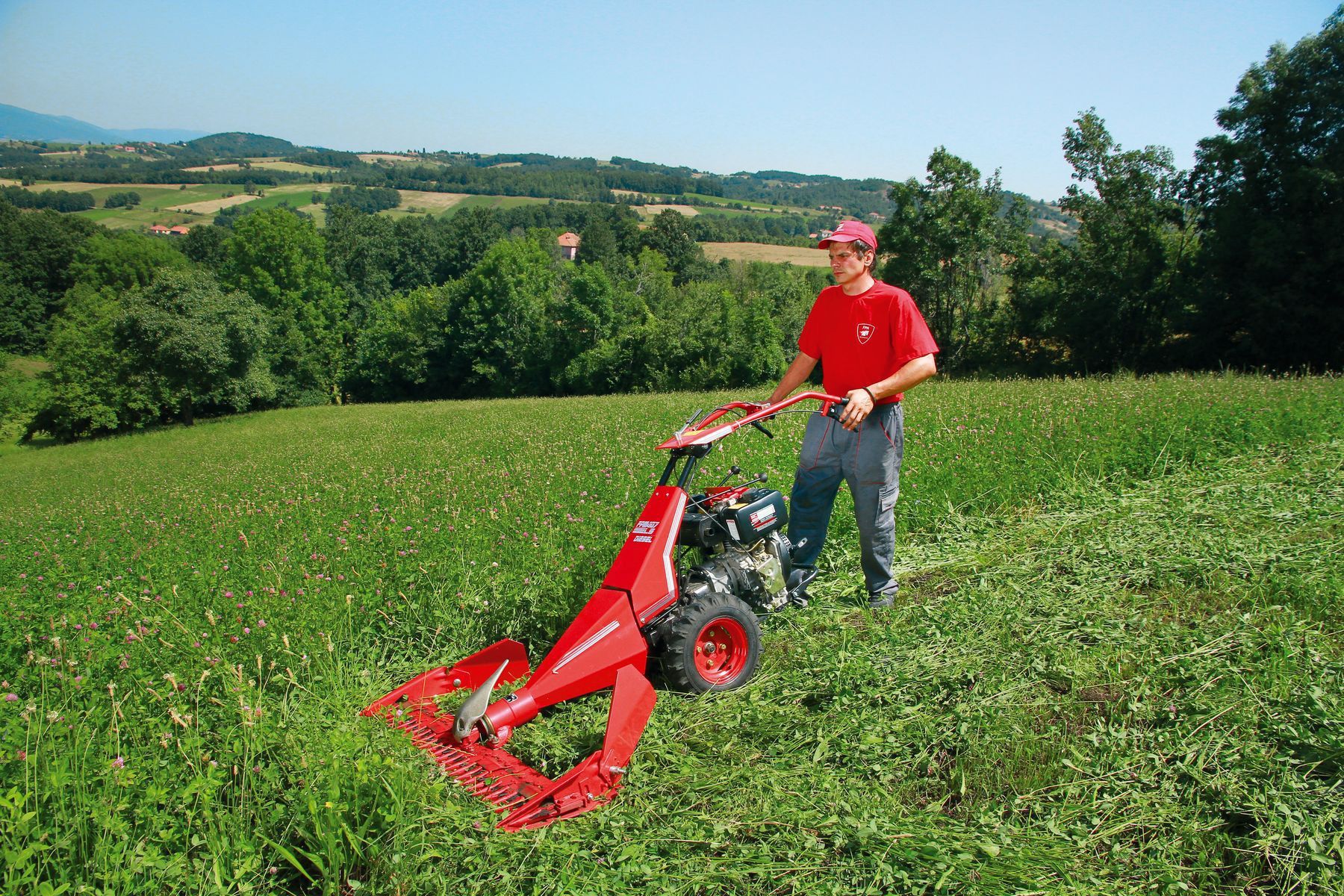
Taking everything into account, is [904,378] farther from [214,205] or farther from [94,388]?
[214,205]

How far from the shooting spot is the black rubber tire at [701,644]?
3.88m

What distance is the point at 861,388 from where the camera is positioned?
185 inches

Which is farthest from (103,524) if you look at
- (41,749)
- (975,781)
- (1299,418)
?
(1299,418)

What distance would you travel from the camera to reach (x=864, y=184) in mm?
141375

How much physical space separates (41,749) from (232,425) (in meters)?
41.6

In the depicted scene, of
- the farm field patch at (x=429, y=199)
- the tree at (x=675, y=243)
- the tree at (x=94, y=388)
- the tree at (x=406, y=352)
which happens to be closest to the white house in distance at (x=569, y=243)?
the tree at (x=675, y=243)

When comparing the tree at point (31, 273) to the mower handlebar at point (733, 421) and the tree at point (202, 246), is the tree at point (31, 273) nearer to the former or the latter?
the tree at point (202, 246)

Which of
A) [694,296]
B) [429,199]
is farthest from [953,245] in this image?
[429,199]

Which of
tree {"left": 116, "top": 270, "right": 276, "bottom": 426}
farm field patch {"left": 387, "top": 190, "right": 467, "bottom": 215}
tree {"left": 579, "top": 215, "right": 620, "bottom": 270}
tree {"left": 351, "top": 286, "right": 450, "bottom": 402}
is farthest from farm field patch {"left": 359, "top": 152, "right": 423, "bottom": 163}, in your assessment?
tree {"left": 116, "top": 270, "right": 276, "bottom": 426}

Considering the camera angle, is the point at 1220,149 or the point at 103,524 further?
the point at 1220,149

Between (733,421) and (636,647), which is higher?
(733,421)

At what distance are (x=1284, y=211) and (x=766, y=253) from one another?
225 ft

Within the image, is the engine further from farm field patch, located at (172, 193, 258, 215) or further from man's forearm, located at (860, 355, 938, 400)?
farm field patch, located at (172, 193, 258, 215)

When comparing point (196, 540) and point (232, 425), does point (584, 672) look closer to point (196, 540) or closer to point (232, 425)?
point (196, 540)
